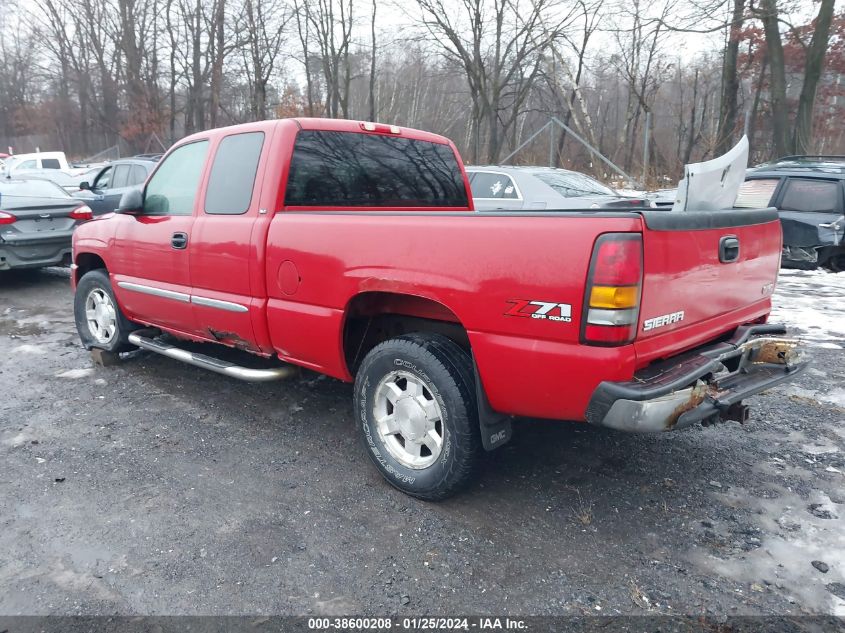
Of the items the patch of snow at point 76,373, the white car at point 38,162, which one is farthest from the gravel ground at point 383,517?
the white car at point 38,162

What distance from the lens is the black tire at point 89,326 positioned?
209 inches

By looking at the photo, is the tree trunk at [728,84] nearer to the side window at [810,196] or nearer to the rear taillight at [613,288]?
the side window at [810,196]

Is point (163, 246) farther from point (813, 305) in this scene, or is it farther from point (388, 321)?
point (813, 305)

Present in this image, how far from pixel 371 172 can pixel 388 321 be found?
3.84 ft

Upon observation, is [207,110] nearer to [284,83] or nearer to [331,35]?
[284,83]

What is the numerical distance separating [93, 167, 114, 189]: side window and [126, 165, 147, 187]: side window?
72 centimetres

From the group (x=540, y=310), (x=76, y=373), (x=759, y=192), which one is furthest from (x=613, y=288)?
(x=759, y=192)

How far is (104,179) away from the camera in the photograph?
12.2 meters

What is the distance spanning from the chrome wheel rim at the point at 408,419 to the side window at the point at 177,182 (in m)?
2.06

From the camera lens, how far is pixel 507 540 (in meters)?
2.96

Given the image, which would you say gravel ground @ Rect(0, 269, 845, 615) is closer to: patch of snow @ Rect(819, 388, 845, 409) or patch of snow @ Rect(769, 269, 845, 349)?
patch of snow @ Rect(819, 388, 845, 409)

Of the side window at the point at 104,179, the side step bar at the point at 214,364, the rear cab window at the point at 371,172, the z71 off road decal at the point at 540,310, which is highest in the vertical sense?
the side window at the point at 104,179

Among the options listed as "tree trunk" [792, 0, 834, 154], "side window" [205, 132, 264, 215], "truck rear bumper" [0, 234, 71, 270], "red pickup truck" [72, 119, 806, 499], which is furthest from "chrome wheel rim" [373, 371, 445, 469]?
"tree trunk" [792, 0, 834, 154]

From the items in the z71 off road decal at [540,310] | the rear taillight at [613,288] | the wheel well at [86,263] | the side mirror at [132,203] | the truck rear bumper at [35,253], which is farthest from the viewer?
the truck rear bumper at [35,253]
